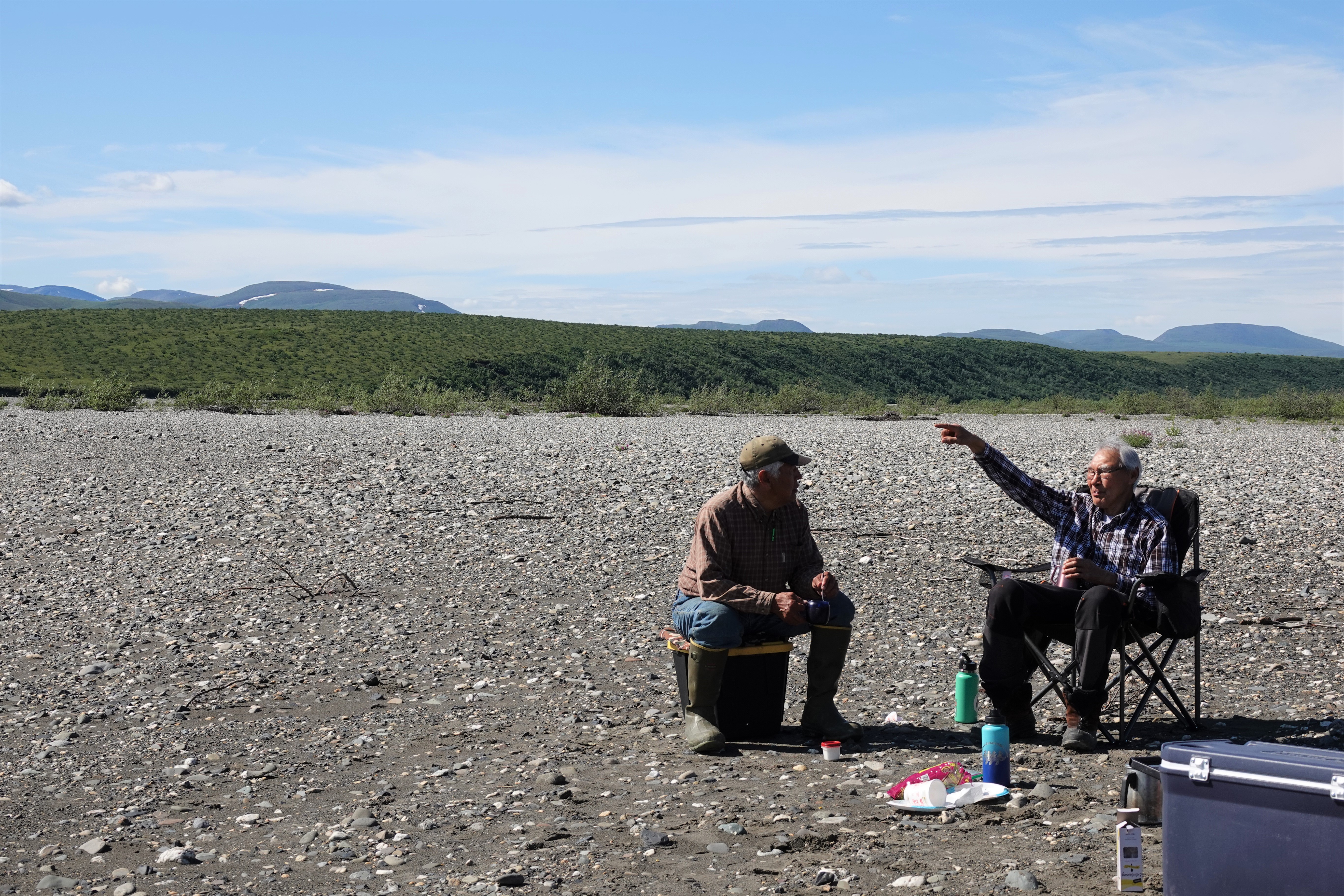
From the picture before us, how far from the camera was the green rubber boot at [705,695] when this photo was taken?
17.5ft

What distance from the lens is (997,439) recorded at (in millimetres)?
23531

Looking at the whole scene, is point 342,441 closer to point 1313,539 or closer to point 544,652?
point 544,652

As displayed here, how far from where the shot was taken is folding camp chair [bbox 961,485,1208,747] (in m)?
5.08

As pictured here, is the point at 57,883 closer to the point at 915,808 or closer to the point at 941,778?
the point at 915,808

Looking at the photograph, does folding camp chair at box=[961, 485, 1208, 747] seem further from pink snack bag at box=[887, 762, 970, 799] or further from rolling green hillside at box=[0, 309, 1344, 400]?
rolling green hillside at box=[0, 309, 1344, 400]

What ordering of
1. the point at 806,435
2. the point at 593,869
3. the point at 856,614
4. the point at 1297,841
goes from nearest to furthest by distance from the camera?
the point at 1297,841 → the point at 593,869 → the point at 856,614 → the point at 806,435

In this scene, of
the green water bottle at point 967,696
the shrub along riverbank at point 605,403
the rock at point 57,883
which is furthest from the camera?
the shrub along riverbank at point 605,403

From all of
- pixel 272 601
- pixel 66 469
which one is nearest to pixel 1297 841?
pixel 272 601

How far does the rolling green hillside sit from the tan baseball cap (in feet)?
179

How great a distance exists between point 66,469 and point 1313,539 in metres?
14.0

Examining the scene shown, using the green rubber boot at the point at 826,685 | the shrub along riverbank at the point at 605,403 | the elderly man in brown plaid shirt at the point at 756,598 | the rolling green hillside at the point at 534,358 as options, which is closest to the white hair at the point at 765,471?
the elderly man in brown plaid shirt at the point at 756,598

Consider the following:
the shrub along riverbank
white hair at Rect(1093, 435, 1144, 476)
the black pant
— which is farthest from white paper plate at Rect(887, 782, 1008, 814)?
the shrub along riverbank

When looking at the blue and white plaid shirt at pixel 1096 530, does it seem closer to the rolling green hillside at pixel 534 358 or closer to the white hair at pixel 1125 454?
the white hair at pixel 1125 454

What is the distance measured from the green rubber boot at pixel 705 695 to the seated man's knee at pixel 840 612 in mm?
522
